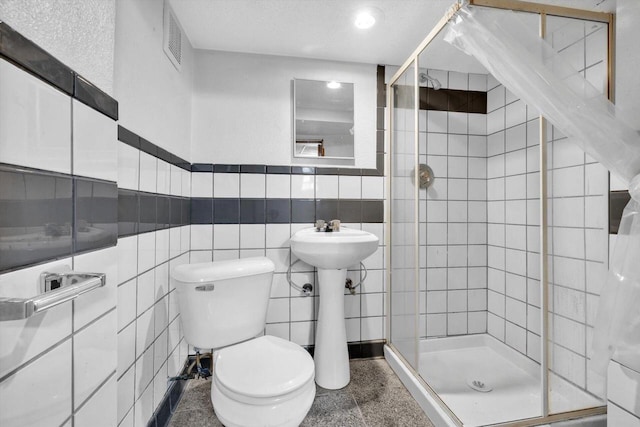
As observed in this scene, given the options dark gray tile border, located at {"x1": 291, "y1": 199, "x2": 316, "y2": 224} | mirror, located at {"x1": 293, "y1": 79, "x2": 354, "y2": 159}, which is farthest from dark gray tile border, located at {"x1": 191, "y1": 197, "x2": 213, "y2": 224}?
mirror, located at {"x1": 293, "y1": 79, "x2": 354, "y2": 159}

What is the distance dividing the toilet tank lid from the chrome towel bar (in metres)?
0.76

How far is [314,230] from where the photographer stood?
1734 millimetres

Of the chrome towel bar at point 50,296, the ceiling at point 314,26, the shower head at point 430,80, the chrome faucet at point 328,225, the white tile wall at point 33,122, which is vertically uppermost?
the ceiling at point 314,26

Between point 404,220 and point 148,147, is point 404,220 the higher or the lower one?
the lower one

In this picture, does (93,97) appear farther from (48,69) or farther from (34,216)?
(34,216)

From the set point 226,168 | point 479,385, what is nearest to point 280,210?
point 226,168

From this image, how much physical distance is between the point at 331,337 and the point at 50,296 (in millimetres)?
1416

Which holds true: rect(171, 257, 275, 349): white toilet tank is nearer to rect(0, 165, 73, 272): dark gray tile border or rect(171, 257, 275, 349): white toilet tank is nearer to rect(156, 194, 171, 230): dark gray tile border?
rect(156, 194, 171, 230): dark gray tile border

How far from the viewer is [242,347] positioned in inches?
50.6

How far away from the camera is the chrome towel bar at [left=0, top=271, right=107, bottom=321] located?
0.34 metres

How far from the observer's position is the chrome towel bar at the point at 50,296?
343 mm

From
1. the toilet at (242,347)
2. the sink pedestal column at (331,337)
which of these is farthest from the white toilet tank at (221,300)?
the sink pedestal column at (331,337)

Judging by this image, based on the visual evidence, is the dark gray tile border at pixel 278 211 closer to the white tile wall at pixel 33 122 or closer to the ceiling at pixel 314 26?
the ceiling at pixel 314 26

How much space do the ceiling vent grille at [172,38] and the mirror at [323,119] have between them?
68 centimetres
